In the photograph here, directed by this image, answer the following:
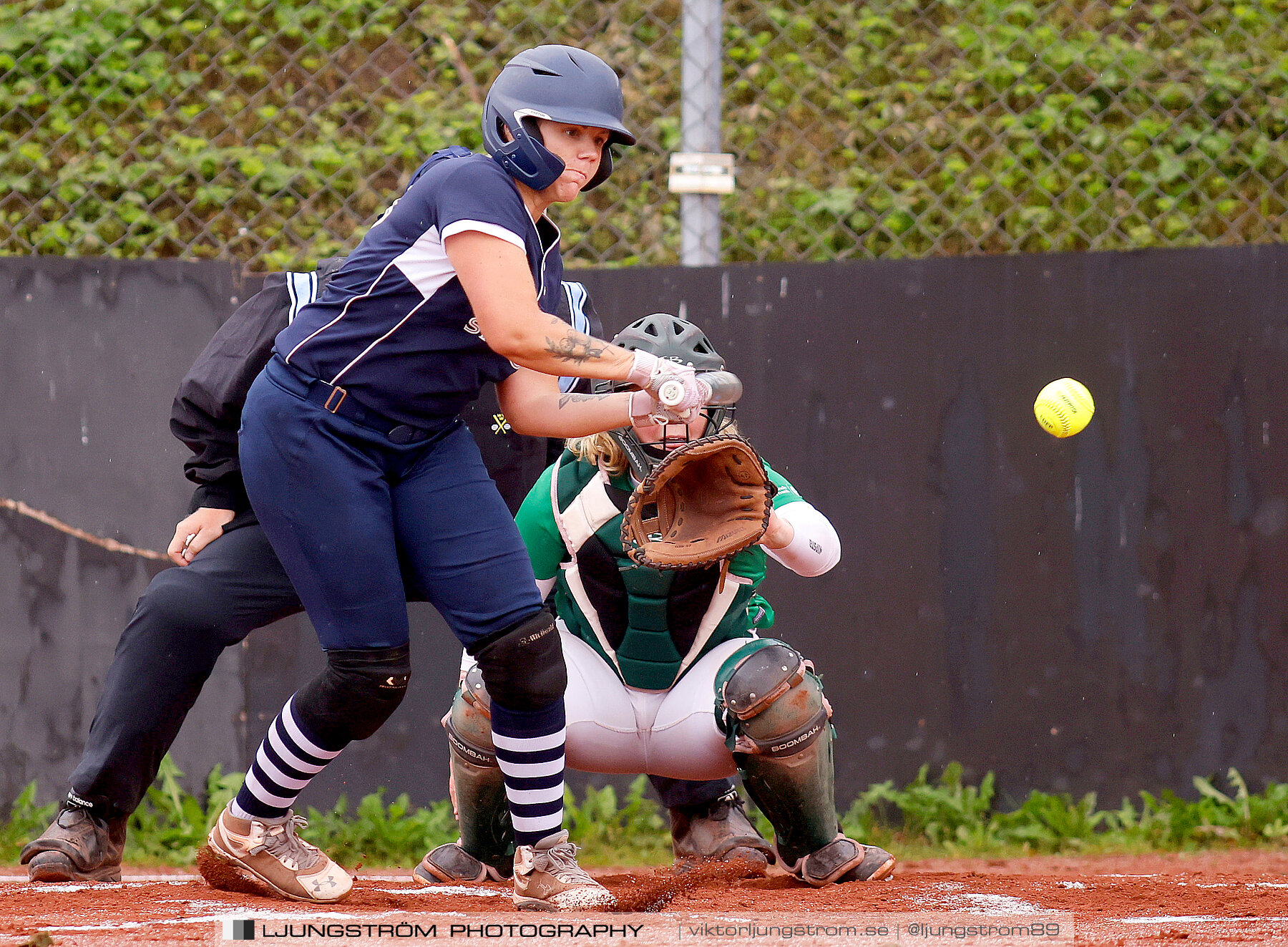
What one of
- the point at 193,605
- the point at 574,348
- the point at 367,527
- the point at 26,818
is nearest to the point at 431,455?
the point at 367,527

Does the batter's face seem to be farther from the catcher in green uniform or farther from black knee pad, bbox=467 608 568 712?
black knee pad, bbox=467 608 568 712

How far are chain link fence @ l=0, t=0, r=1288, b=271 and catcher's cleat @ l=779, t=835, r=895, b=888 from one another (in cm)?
246

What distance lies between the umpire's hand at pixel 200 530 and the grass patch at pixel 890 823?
120 centimetres

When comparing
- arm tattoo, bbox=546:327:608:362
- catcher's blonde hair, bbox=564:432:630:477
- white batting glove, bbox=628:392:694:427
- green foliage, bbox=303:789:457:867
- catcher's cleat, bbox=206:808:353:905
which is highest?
arm tattoo, bbox=546:327:608:362

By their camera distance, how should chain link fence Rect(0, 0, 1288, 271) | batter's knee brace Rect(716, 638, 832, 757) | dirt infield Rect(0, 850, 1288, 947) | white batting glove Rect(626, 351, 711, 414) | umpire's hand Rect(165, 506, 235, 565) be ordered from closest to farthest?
1. dirt infield Rect(0, 850, 1288, 947)
2. white batting glove Rect(626, 351, 711, 414)
3. batter's knee brace Rect(716, 638, 832, 757)
4. umpire's hand Rect(165, 506, 235, 565)
5. chain link fence Rect(0, 0, 1288, 271)

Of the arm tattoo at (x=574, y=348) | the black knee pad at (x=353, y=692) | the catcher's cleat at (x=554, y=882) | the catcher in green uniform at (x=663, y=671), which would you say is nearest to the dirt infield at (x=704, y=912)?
the catcher's cleat at (x=554, y=882)

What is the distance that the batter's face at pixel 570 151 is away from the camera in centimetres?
272

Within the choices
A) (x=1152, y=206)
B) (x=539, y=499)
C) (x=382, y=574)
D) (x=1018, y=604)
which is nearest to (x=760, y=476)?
(x=539, y=499)

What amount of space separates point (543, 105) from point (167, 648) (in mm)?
1612

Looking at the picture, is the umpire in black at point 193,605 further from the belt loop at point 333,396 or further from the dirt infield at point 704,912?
the belt loop at point 333,396

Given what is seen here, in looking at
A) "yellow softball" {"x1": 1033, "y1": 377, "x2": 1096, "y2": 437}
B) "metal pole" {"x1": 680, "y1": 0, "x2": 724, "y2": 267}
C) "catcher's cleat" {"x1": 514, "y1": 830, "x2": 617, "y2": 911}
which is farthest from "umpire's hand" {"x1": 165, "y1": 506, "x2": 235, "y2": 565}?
"yellow softball" {"x1": 1033, "y1": 377, "x2": 1096, "y2": 437}

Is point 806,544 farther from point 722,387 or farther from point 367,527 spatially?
point 367,527

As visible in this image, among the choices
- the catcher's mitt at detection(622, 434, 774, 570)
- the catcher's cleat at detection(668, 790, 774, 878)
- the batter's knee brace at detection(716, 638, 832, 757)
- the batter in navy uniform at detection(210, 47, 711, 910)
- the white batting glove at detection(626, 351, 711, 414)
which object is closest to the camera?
the white batting glove at detection(626, 351, 711, 414)

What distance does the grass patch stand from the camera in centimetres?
410
